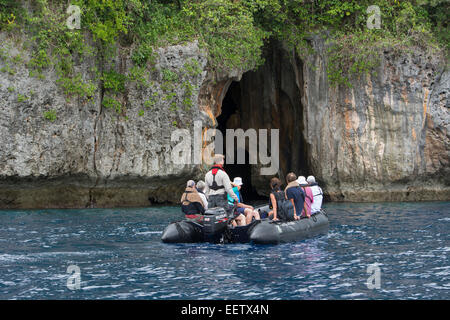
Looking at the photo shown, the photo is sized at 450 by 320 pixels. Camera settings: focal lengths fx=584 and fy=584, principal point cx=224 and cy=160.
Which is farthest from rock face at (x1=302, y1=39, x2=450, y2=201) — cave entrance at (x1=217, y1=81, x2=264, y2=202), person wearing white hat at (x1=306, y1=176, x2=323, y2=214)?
person wearing white hat at (x1=306, y1=176, x2=323, y2=214)

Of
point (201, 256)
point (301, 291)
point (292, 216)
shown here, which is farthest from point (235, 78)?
point (301, 291)

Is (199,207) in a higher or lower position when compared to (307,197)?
lower

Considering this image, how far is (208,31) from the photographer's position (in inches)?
892

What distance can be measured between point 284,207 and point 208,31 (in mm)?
10959

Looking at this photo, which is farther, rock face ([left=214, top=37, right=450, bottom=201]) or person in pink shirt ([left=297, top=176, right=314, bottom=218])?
rock face ([left=214, top=37, right=450, bottom=201])

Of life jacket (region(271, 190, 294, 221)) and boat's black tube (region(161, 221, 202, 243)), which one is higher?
life jacket (region(271, 190, 294, 221))

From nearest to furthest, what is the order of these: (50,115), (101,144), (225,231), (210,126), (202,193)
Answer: (225,231) → (202,193) → (50,115) → (101,144) → (210,126)

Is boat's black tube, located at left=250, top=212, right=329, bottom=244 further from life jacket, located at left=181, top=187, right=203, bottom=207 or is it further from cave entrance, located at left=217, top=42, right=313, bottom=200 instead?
cave entrance, located at left=217, top=42, right=313, bottom=200

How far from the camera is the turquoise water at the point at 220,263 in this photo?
870 cm

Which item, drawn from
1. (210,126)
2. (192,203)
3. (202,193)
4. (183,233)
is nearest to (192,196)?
(192,203)

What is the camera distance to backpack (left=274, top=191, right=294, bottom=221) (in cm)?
1377

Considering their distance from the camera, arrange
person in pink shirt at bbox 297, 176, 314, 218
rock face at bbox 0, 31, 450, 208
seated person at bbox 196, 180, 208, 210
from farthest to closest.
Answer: rock face at bbox 0, 31, 450, 208 < person in pink shirt at bbox 297, 176, 314, 218 < seated person at bbox 196, 180, 208, 210

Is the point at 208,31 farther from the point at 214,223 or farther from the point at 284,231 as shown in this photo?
the point at 284,231

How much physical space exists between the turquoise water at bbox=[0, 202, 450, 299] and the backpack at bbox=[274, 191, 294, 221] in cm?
80
